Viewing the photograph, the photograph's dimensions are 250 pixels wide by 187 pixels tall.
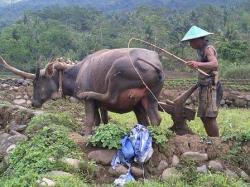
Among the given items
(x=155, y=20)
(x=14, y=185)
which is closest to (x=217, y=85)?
(x=14, y=185)

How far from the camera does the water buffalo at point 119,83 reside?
796cm

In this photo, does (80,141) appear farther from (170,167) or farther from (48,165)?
(170,167)

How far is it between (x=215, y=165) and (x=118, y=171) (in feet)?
4.15

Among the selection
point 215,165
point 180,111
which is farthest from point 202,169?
point 180,111

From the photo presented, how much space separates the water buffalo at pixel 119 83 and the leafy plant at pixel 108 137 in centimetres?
114

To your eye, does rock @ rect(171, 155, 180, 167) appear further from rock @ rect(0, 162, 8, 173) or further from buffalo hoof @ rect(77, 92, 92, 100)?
rock @ rect(0, 162, 8, 173)

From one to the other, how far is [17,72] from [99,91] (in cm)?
Result: 224

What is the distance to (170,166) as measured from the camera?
22.3ft

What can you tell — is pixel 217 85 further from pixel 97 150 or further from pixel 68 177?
pixel 68 177

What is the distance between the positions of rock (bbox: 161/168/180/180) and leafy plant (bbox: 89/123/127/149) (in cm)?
69

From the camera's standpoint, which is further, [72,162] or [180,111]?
[180,111]

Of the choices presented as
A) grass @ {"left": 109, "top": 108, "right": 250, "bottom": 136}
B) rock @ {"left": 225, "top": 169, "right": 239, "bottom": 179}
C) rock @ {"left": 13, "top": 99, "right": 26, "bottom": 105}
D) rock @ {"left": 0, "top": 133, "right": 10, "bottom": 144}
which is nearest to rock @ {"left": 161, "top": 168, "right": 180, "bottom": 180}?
rock @ {"left": 225, "top": 169, "right": 239, "bottom": 179}

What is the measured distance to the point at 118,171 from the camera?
657 cm

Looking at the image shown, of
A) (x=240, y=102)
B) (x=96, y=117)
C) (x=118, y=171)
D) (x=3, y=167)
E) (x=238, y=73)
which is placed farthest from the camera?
(x=238, y=73)
